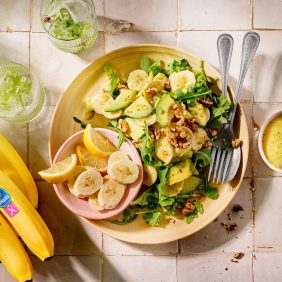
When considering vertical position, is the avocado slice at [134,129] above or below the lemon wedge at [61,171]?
above

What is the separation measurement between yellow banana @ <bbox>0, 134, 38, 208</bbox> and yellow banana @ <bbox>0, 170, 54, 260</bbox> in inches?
2.2

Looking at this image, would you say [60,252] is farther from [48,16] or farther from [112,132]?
[48,16]

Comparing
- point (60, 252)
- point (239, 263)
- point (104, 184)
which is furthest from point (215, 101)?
point (60, 252)

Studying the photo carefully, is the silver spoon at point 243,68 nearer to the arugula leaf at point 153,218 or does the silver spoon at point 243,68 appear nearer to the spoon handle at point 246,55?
the spoon handle at point 246,55

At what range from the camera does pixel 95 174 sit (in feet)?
4.56

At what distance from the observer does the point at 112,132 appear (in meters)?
1.41

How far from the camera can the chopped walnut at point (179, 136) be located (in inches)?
52.8

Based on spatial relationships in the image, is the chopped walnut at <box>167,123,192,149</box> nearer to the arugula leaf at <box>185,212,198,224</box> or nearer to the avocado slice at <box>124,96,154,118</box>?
the avocado slice at <box>124,96,154,118</box>

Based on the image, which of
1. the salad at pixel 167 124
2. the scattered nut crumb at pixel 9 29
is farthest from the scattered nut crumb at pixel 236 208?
the scattered nut crumb at pixel 9 29

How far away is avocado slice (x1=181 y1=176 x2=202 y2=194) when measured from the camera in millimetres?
1439

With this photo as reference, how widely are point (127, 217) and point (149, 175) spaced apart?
0.15m

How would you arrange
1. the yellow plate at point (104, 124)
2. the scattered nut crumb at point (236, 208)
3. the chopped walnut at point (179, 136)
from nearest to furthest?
the chopped walnut at point (179, 136) < the yellow plate at point (104, 124) < the scattered nut crumb at point (236, 208)

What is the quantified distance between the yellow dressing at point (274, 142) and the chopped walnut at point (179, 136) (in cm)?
29

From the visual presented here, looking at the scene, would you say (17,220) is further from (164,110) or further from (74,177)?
(164,110)
